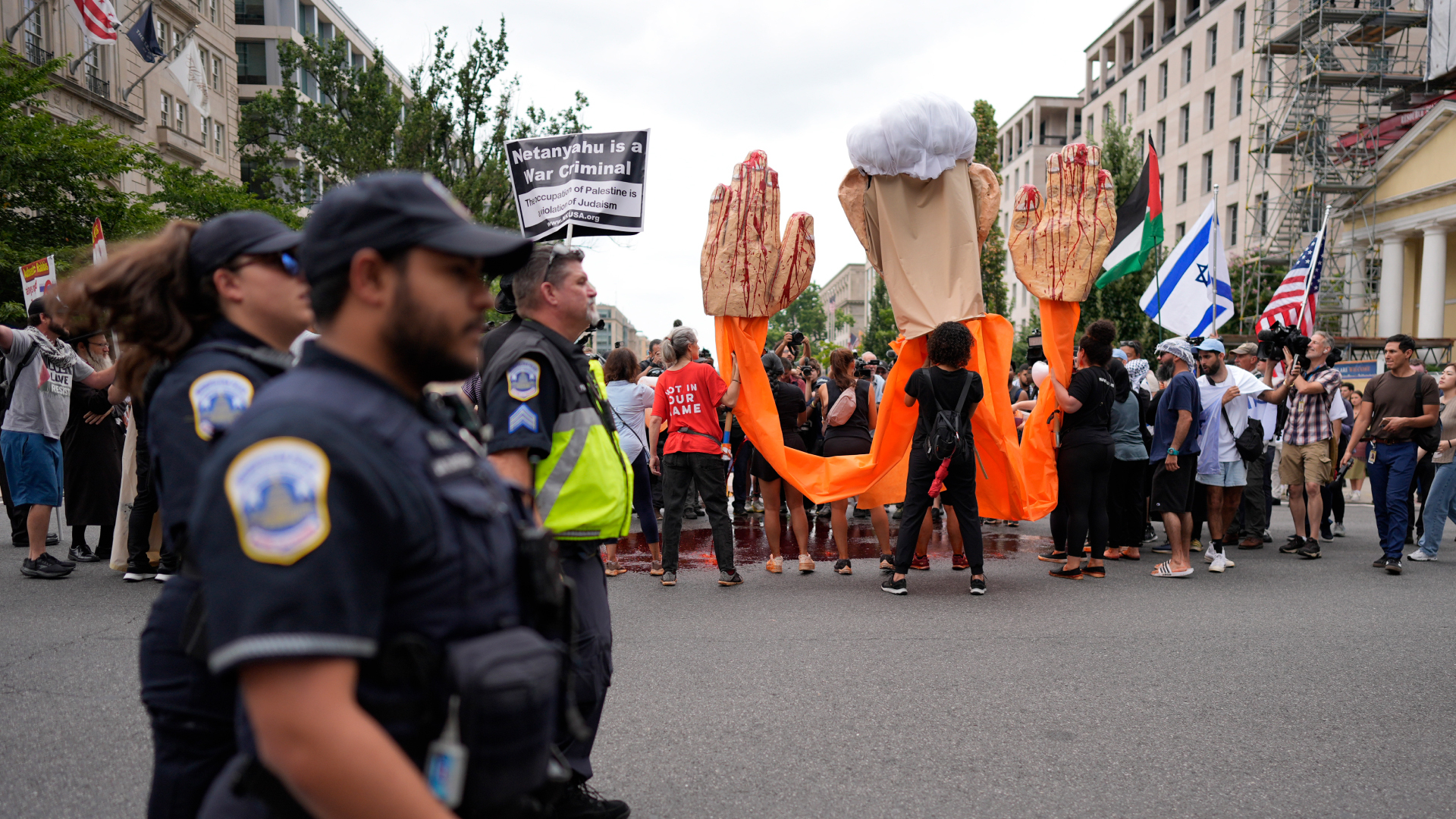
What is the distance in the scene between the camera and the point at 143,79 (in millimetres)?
30391

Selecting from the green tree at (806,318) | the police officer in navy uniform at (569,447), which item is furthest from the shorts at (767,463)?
the green tree at (806,318)

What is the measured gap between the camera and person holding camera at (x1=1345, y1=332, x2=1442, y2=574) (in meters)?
8.12

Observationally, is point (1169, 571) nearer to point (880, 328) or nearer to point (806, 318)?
point (880, 328)

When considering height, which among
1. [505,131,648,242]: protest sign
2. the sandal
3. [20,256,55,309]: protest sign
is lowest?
the sandal

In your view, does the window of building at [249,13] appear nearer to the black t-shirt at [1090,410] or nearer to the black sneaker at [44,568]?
the black sneaker at [44,568]

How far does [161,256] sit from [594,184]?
5.70 meters

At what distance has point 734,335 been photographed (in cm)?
821

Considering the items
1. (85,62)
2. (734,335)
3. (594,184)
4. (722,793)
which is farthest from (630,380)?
(85,62)

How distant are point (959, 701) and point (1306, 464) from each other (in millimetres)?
6542

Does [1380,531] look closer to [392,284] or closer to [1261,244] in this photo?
[392,284]

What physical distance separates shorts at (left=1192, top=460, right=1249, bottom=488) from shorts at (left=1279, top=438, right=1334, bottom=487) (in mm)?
1298

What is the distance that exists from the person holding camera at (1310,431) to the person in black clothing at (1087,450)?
247cm

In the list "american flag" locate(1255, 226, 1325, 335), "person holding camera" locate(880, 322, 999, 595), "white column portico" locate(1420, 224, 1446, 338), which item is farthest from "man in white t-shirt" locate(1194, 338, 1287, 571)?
"white column portico" locate(1420, 224, 1446, 338)

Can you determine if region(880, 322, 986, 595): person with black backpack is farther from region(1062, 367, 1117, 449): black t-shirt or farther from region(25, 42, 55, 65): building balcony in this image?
region(25, 42, 55, 65): building balcony
